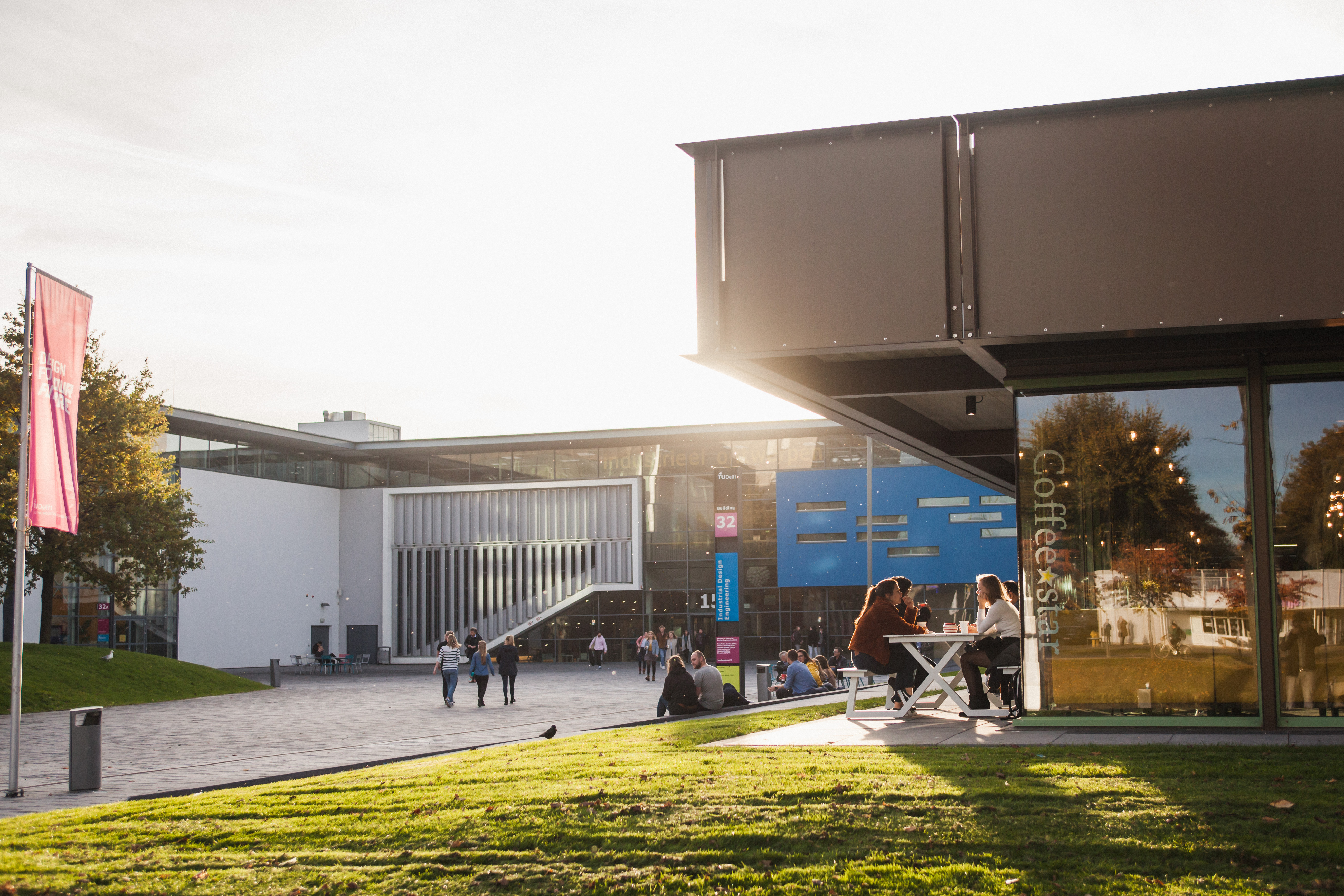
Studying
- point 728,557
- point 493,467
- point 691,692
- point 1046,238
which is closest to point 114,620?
point 493,467

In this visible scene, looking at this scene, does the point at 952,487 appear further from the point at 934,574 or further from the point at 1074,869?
the point at 1074,869

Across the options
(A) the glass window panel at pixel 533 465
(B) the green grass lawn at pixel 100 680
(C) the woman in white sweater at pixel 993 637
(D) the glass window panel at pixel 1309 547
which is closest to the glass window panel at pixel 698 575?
(A) the glass window panel at pixel 533 465

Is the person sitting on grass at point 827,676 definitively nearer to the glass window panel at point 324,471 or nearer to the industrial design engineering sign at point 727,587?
the industrial design engineering sign at point 727,587

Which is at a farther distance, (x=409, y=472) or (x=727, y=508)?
(x=409, y=472)

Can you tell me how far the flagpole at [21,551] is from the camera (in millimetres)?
11789

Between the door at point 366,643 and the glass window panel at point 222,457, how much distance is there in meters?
9.39

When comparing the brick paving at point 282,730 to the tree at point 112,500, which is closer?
the brick paving at point 282,730

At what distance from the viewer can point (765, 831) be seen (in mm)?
6391

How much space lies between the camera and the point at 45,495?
12.8m

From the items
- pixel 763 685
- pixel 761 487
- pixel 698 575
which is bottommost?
pixel 763 685

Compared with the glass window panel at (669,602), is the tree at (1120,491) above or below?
above

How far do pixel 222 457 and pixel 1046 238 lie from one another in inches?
1586

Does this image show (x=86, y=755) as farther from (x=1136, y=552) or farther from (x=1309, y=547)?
(x=1309, y=547)

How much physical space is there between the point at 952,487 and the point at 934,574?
3296 millimetres
